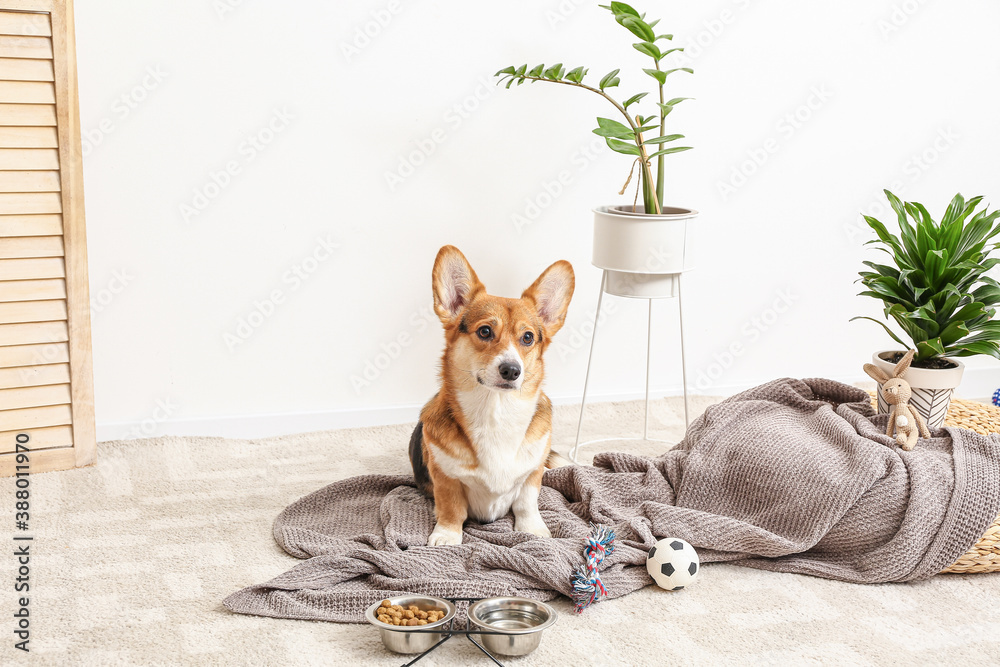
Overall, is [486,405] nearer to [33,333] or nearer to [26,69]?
[33,333]

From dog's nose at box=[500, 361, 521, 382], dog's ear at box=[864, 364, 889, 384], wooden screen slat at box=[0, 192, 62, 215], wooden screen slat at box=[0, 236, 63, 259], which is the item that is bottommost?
dog's ear at box=[864, 364, 889, 384]

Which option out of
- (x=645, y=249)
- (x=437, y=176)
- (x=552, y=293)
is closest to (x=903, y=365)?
(x=645, y=249)

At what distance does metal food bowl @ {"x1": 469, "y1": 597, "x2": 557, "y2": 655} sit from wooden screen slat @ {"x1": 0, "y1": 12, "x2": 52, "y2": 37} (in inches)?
80.2

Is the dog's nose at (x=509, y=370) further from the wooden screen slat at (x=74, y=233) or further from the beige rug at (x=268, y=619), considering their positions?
the wooden screen slat at (x=74, y=233)

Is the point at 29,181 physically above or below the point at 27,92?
below

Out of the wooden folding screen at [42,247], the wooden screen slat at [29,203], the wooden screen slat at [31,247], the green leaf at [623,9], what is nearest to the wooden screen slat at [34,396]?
the wooden folding screen at [42,247]

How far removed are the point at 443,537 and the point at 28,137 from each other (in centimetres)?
169

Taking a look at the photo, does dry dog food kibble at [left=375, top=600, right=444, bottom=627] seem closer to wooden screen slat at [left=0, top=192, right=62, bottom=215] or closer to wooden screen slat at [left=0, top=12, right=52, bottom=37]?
wooden screen slat at [left=0, top=192, right=62, bottom=215]

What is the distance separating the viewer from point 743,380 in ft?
12.5

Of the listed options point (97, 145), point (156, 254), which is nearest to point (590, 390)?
point (156, 254)

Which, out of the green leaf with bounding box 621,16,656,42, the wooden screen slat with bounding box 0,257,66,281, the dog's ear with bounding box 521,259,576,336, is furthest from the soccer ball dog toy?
the wooden screen slat with bounding box 0,257,66,281

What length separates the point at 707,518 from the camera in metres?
2.30

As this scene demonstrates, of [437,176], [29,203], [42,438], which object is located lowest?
[42,438]

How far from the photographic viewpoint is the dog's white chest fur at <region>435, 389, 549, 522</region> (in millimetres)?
2186
